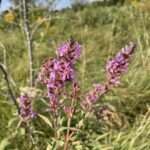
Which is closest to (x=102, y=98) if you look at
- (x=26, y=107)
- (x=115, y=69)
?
(x=26, y=107)

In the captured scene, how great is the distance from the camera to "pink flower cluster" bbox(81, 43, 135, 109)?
70.2 inches

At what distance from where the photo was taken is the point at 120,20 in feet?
31.9

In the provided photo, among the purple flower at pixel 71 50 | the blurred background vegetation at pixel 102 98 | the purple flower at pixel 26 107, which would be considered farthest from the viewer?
the blurred background vegetation at pixel 102 98

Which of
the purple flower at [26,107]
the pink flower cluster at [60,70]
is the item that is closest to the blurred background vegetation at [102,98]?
the purple flower at [26,107]

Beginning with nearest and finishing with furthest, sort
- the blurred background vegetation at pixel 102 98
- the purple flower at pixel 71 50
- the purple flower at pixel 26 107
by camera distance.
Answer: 1. the purple flower at pixel 71 50
2. the purple flower at pixel 26 107
3. the blurred background vegetation at pixel 102 98

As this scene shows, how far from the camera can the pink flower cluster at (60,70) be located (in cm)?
171

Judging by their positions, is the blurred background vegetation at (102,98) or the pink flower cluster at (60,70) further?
the blurred background vegetation at (102,98)

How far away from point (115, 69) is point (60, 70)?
0.69ft

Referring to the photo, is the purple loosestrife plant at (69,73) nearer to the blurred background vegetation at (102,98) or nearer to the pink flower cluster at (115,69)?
the pink flower cluster at (115,69)

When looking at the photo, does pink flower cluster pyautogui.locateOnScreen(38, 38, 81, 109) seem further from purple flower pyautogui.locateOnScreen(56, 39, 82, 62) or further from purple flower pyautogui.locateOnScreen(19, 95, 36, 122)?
purple flower pyautogui.locateOnScreen(19, 95, 36, 122)

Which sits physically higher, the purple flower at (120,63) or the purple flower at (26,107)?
the purple flower at (120,63)

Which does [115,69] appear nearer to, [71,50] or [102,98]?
[71,50]

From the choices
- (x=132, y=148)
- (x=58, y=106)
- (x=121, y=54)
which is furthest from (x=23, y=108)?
(x=132, y=148)

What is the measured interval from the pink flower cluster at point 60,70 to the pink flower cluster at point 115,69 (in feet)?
0.50
